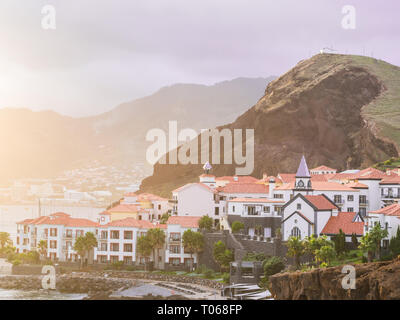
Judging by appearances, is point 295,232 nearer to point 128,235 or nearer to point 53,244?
point 128,235

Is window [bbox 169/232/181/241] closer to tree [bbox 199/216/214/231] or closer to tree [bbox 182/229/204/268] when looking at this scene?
tree [bbox 182/229/204/268]

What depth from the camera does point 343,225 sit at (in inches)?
1742

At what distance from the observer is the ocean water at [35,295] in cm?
4581

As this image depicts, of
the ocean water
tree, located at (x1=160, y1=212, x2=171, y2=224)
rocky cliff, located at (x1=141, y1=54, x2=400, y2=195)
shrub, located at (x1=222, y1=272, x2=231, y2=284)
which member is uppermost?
rocky cliff, located at (x1=141, y1=54, x2=400, y2=195)

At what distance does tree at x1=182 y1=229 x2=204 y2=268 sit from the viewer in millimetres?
49719

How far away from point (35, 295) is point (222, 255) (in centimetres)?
1501

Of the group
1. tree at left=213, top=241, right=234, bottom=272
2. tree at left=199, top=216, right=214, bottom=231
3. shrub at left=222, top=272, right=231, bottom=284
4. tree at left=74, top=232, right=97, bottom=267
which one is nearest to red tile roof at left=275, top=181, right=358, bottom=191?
tree at left=199, top=216, right=214, bottom=231

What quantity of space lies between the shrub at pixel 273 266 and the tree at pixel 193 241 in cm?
875

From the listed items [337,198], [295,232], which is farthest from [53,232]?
[337,198]

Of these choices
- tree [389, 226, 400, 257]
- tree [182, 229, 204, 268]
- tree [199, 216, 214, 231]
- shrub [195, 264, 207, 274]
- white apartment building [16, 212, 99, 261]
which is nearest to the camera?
tree [389, 226, 400, 257]

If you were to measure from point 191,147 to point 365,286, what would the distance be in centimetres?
9134

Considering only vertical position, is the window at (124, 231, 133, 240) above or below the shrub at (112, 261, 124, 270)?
above

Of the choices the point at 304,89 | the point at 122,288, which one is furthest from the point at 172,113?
the point at 122,288
